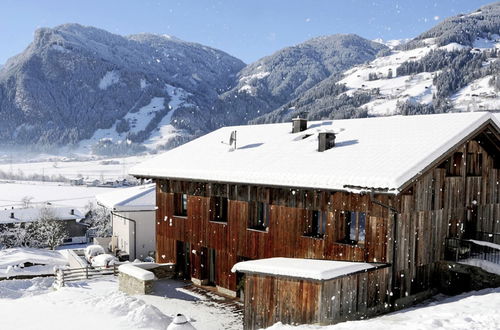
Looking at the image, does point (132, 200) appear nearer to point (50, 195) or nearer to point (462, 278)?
point (462, 278)

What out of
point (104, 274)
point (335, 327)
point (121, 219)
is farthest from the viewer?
point (121, 219)

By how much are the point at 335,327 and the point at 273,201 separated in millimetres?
7243

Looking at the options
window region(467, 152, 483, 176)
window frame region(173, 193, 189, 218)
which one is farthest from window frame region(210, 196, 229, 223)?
window region(467, 152, 483, 176)

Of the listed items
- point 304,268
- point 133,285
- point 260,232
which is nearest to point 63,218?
point 133,285

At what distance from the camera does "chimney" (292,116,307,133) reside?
22.7 metres

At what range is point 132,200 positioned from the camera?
33.3 meters

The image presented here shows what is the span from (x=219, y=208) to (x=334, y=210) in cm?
690

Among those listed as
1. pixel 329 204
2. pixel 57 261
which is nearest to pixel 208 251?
pixel 329 204

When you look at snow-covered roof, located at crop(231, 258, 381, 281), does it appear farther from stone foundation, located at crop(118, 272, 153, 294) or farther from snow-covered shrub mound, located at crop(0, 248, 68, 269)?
snow-covered shrub mound, located at crop(0, 248, 68, 269)

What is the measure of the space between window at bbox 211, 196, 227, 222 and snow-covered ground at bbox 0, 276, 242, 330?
370 centimetres

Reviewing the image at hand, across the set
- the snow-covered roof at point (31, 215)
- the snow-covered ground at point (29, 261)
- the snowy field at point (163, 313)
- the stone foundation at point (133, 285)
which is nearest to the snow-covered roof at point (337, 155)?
the snowy field at point (163, 313)

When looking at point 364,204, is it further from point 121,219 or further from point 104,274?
point 121,219

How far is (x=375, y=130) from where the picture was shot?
19.4 metres

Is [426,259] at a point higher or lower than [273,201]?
lower
